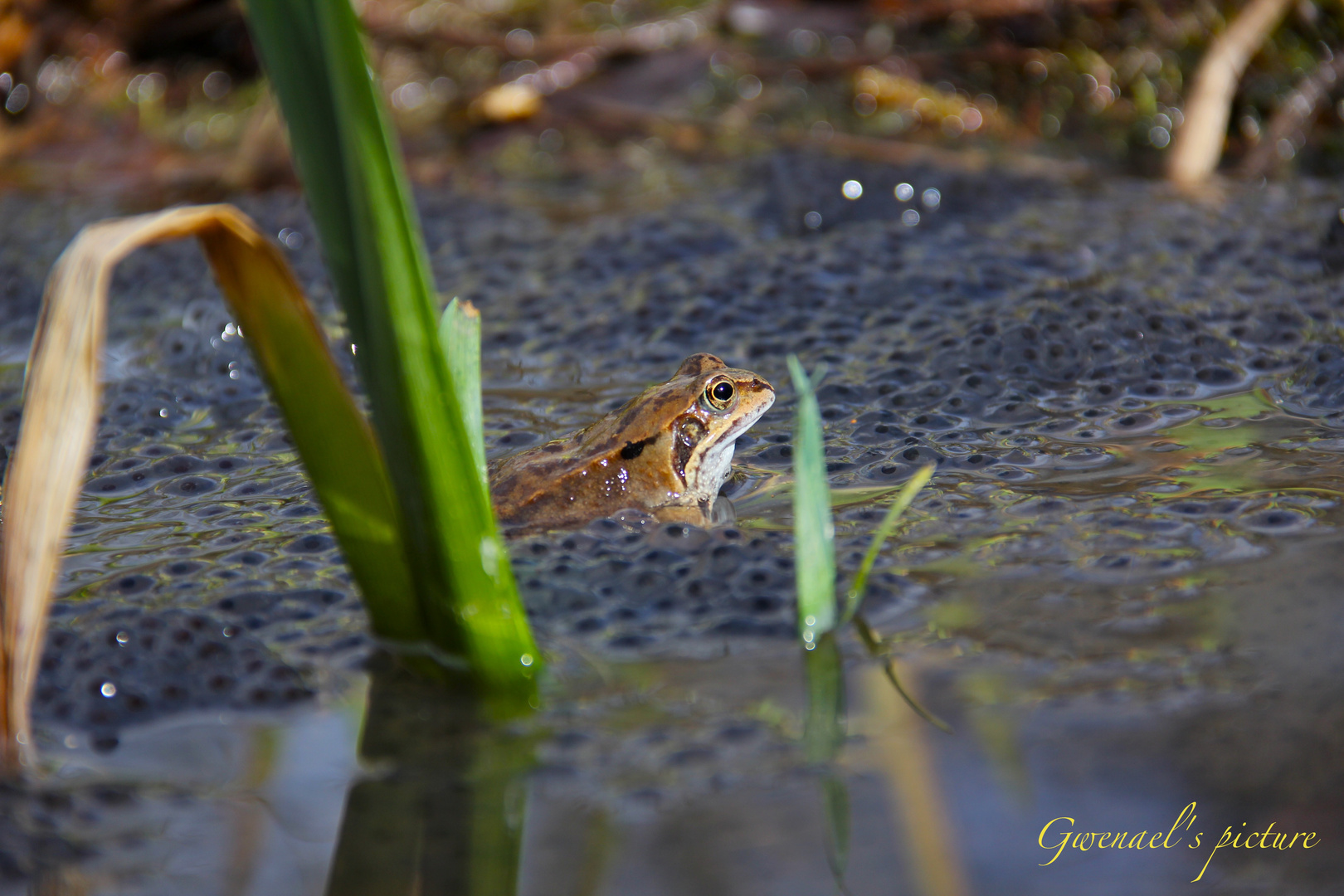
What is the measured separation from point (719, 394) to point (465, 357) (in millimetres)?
925

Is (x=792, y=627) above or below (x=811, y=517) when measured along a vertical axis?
below

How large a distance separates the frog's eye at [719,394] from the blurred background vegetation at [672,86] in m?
1.90

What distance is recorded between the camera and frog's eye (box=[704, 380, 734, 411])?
98.8 inches

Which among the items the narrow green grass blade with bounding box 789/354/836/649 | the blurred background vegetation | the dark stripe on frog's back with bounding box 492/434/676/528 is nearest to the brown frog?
the dark stripe on frog's back with bounding box 492/434/676/528

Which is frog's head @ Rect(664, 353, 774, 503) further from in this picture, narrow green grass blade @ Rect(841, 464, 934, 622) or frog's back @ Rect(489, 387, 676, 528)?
narrow green grass blade @ Rect(841, 464, 934, 622)

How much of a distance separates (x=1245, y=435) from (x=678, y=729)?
1505 millimetres

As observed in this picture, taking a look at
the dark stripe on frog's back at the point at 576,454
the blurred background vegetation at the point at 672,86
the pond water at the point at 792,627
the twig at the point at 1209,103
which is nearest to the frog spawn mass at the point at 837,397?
→ the pond water at the point at 792,627

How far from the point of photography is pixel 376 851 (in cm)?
148

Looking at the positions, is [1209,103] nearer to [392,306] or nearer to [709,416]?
[709,416]

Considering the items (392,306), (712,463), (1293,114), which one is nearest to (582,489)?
(712,463)

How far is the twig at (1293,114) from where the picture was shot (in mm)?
3957

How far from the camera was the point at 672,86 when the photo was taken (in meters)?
4.63

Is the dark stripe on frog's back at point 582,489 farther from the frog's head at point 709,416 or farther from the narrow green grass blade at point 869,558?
the narrow green grass blade at point 869,558

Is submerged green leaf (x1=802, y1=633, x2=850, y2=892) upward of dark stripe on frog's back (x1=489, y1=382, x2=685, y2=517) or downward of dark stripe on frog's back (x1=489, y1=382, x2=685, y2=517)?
downward
